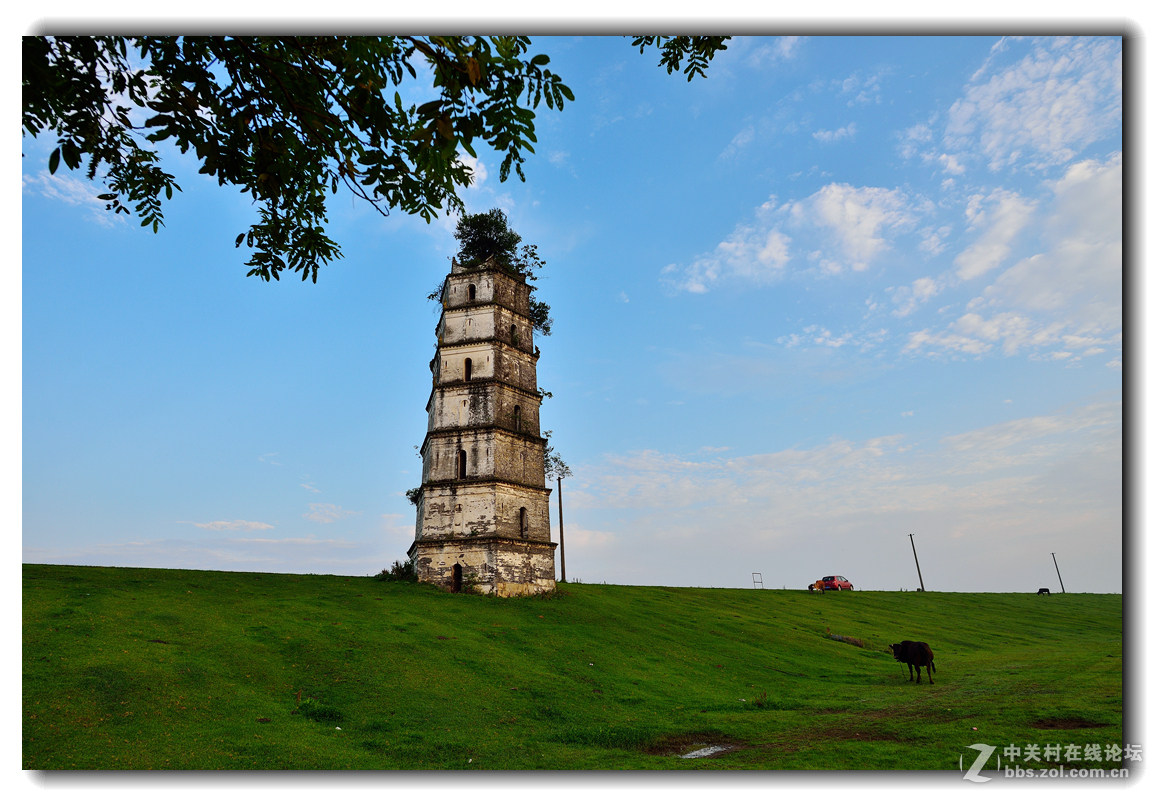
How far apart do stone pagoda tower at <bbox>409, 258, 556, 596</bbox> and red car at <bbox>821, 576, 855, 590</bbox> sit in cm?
3579

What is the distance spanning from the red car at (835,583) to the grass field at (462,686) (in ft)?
85.3

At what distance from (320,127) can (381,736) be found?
408 inches

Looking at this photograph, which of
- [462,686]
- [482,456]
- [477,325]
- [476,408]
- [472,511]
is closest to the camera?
[462,686]

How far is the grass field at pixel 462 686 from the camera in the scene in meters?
9.37

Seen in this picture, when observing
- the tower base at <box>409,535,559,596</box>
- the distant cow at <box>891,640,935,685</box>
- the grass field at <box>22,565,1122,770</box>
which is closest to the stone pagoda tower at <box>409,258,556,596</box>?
the tower base at <box>409,535,559,596</box>

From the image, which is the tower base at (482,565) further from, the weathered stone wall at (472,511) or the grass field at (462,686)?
the grass field at (462,686)

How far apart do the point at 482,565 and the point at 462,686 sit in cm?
1078

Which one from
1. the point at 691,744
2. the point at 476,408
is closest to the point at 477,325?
the point at 476,408

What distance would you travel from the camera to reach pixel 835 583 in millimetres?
54156

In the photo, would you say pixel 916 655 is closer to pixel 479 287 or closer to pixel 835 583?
pixel 479 287

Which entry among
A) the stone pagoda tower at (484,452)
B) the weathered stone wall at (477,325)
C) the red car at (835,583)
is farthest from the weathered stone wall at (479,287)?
the red car at (835,583)

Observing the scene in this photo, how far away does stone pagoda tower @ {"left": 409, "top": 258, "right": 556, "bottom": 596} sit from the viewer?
26.3 m
